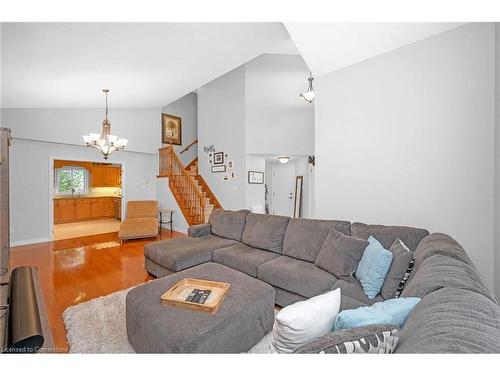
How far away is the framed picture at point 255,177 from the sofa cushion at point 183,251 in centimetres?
272

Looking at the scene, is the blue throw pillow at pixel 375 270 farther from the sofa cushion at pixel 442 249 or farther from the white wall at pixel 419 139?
the white wall at pixel 419 139

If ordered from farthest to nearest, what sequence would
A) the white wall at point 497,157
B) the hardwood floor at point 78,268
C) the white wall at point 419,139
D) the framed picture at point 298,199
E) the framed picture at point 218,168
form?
the framed picture at point 298,199
the framed picture at point 218,168
the hardwood floor at point 78,268
the white wall at point 419,139
the white wall at point 497,157

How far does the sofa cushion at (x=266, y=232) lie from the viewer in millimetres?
2926

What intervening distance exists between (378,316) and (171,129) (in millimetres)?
8233

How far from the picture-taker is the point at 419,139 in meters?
2.54

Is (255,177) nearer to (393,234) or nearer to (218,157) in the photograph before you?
(218,157)

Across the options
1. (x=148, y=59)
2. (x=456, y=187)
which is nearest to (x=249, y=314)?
(x=456, y=187)

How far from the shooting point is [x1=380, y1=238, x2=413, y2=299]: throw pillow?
5.67ft

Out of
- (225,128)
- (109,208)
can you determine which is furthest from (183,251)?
(109,208)

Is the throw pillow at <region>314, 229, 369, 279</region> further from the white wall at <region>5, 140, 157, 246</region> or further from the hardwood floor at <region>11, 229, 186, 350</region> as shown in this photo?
the white wall at <region>5, 140, 157, 246</region>

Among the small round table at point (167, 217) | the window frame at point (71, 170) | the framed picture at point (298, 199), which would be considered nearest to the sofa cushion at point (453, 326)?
the small round table at point (167, 217)
